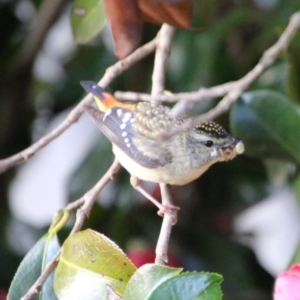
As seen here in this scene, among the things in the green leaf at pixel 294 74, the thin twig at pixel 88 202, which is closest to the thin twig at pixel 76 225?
the thin twig at pixel 88 202

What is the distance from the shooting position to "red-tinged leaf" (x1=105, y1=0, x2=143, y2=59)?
24.3 inches

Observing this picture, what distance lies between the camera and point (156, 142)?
31.4 inches

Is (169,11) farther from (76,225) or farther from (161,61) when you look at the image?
(76,225)

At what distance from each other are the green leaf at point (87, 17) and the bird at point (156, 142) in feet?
0.22

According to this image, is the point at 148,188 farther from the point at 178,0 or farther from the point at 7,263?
the point at 178,0

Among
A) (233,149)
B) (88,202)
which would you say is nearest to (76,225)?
(88,202)

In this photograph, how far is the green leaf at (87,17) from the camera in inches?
30.0

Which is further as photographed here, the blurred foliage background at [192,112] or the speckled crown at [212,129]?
the blurred foliage background at [192,112]

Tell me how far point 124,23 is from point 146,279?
285 mm

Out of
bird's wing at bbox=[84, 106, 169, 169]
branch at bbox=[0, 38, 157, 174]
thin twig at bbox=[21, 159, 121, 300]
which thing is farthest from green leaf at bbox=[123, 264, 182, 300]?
bird's wing at bbox=[84, 106, 169, 169]

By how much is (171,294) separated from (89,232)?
0.13 metres

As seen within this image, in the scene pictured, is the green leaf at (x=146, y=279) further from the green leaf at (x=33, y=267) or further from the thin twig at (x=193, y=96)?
the thin twig at (x=193, y=96)

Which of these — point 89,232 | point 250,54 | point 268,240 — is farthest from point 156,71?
point 268,240

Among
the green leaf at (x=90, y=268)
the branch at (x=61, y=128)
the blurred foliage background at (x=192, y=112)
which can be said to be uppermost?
the branch at (x=61, y=128)
